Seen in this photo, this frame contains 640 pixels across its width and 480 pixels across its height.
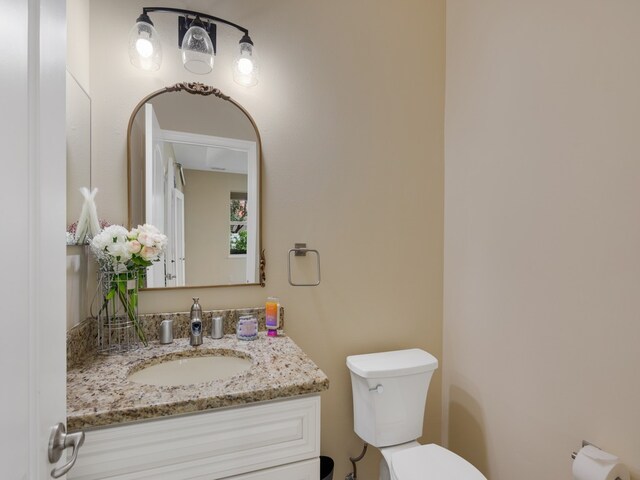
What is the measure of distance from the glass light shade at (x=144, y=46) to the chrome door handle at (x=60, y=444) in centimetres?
129

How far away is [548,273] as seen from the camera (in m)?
1.32

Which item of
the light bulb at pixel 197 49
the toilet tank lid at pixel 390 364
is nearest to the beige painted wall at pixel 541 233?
the toilet tank lid at pixel 390 364

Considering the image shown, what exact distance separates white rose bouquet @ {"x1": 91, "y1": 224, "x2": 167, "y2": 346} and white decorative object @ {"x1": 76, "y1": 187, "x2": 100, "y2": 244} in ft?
0.16

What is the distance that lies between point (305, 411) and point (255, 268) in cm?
70

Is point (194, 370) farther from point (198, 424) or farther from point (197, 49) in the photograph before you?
point (197, 49)

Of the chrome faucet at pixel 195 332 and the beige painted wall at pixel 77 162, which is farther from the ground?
the beige painted wall at pixel 77 162

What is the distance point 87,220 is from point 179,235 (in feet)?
1.13

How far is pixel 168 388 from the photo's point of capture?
0.94 metres

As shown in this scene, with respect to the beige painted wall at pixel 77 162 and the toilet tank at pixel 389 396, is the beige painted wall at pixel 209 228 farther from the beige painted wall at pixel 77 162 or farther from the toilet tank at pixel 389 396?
the toilet tank at pixel 389 396

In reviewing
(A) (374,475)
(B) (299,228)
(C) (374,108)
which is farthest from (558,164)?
(A) (374,475)

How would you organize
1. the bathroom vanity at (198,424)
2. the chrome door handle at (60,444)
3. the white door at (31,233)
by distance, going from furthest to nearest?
the bathroom vanity at (198,424) < the chrome door handle at (60,444) < the white door at (31,233)

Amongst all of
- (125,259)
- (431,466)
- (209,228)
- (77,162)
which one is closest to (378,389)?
(431,466)

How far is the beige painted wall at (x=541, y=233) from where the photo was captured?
1092mm

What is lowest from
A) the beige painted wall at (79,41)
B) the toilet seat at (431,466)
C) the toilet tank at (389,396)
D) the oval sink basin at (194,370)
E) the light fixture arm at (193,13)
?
the toilet seat at (431,466)
